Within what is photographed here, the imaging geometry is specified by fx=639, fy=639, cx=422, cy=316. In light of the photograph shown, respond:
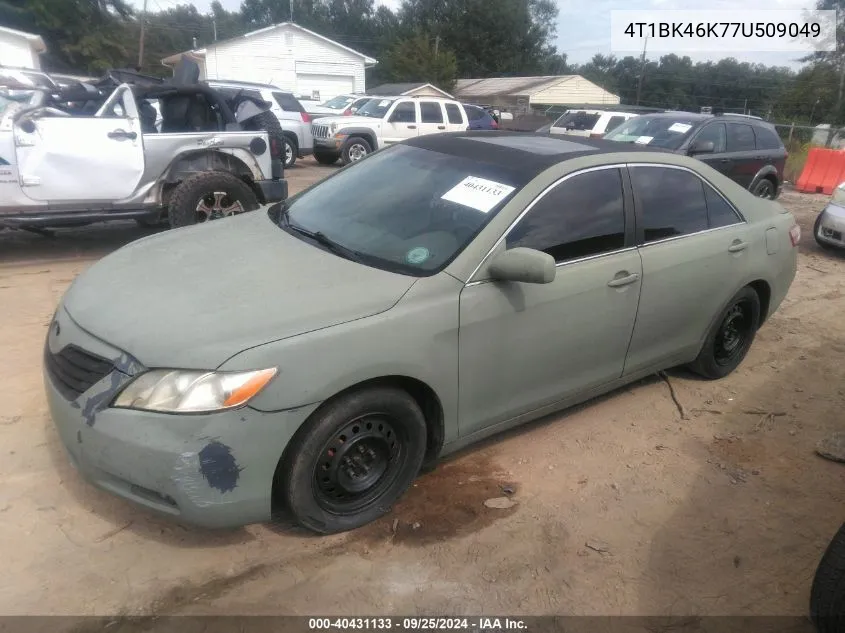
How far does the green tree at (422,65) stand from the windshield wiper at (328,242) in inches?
1597

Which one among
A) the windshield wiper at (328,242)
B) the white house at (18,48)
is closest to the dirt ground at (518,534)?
the windshield wiper at (328,242)

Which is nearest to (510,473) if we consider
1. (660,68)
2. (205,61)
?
(205,61)

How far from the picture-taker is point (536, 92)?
41750mm

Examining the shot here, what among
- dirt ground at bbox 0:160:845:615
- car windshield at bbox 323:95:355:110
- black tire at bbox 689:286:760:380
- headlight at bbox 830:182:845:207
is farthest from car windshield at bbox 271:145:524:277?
car windshield at bbox 323:95:355:110

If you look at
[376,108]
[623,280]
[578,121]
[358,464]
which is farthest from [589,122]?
[358,464]

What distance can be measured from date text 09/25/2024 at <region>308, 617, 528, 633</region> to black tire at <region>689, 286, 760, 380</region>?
264 centimetres

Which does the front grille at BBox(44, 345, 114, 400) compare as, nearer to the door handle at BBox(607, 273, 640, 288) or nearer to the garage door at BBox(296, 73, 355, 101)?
the door handle at BBox(607, 273, 640, 288)

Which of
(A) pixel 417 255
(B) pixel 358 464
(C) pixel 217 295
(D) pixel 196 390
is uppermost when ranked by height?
(A) pixel 417 255

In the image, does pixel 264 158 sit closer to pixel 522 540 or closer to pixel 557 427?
pixel 557 427

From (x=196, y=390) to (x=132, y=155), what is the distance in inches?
197

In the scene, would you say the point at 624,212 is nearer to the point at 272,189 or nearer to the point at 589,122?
the point at 272,189

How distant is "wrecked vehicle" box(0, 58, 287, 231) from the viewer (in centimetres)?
598

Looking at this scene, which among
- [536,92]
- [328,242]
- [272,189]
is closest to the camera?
[328,242]

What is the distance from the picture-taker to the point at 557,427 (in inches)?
152
